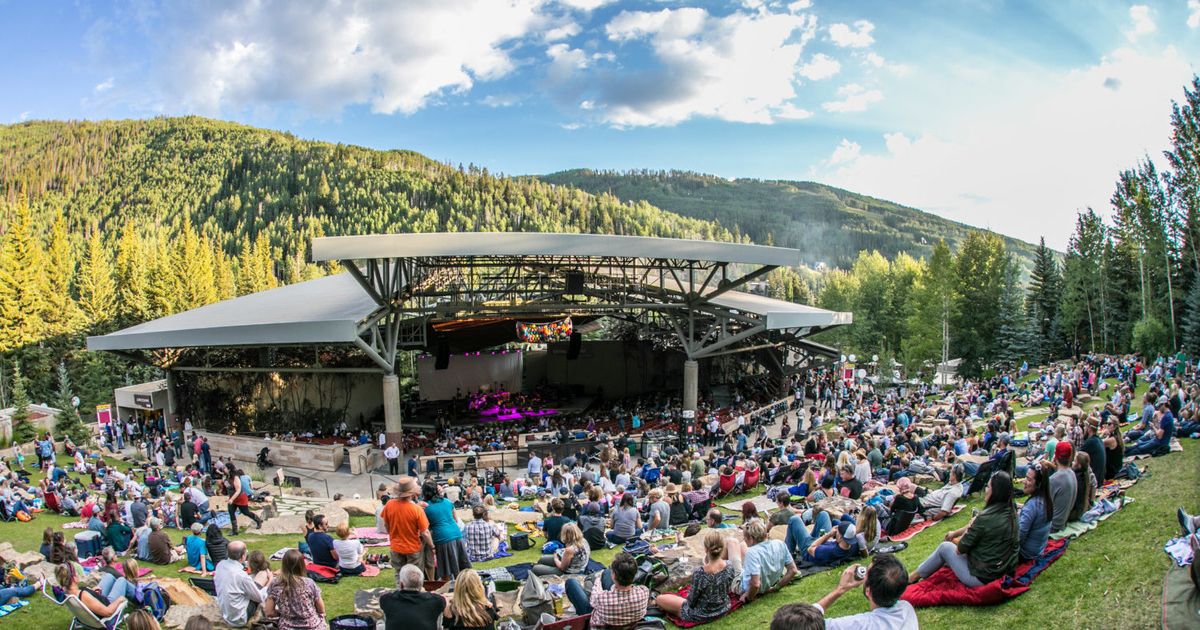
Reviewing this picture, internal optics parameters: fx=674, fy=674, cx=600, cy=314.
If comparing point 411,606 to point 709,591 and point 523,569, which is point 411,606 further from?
point 523,569

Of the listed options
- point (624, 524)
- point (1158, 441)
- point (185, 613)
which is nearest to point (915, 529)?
point (624, 524)

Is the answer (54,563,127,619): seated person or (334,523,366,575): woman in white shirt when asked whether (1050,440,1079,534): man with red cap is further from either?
(54,563,127,619): seated person

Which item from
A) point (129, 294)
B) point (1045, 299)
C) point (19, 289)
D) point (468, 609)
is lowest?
point (468, 609)

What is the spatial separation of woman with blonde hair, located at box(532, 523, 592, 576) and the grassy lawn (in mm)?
1837

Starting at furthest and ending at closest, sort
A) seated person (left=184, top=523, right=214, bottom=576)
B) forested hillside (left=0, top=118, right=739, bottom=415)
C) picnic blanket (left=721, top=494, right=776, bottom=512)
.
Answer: forested hillside (left=0, top=118, right=739, bottom=415), picnic blanket (left=721, top=494, right=776, bottom=512), seated person (left=184, top=523, right=214, bottom=576)

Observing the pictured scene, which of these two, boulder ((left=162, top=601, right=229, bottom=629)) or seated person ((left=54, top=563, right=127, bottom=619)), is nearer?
seated person ((left=54, top=563, right=127, bottom=619))

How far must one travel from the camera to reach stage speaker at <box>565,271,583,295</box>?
23.4 m

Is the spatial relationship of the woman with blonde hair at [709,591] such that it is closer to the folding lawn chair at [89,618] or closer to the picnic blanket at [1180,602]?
the picnic blanket at [1180,602]

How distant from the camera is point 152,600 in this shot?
6.50 meters

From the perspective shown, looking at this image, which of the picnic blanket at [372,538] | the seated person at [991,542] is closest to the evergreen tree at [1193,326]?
the seated person at [991,542]

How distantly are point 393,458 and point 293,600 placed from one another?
14516mm

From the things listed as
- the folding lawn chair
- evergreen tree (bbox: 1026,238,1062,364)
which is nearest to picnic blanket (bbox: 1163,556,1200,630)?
the folding lawn chair

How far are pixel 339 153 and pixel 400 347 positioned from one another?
462 feet

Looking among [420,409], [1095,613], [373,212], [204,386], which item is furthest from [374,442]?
[373,212]
